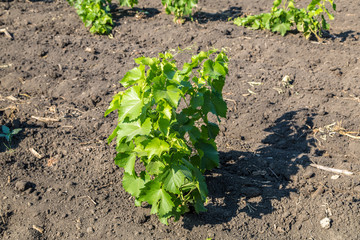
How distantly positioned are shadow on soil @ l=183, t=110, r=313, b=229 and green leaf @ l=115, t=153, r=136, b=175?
2.17 feet

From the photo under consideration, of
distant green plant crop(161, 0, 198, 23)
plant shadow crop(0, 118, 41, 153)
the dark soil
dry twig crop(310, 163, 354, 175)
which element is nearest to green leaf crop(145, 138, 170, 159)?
the dark soil

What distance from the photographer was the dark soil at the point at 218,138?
2.98 metres

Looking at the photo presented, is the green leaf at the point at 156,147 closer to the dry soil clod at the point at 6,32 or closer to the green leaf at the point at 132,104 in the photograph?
the green leaf at the point at 132,104

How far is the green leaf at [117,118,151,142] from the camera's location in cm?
243

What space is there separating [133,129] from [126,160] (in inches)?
12.3

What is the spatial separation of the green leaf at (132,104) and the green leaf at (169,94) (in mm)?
119

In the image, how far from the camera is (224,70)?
264 cm

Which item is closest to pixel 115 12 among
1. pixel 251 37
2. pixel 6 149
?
pixel 251 37

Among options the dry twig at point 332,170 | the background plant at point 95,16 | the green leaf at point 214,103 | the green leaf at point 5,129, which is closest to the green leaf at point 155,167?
the green leaf at point 214,103

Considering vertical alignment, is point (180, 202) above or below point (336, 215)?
above

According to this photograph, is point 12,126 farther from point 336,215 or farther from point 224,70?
point 336,215

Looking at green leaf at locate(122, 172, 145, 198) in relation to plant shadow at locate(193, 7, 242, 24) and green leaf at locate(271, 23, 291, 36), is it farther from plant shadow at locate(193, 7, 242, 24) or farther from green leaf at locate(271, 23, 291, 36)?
plant shadow at locate(193, 7, 242, 24)

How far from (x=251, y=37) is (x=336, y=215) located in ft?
12.1

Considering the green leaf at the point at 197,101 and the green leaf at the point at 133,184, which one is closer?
the green leaf at the point at 197,101
